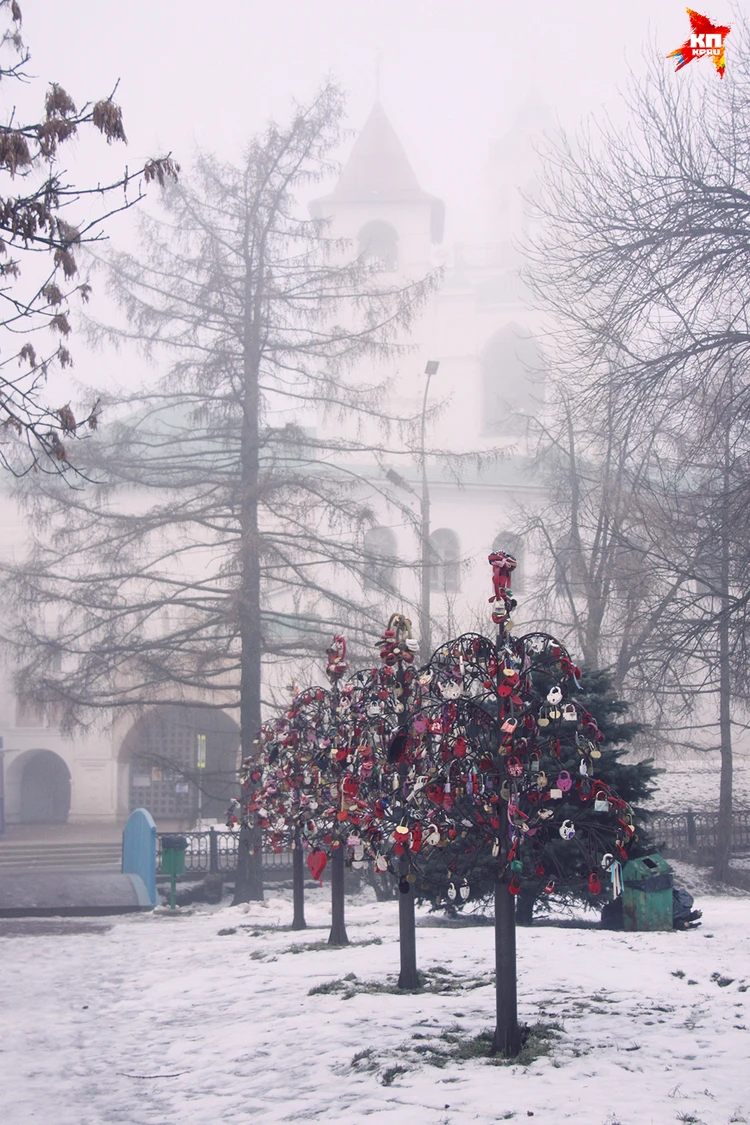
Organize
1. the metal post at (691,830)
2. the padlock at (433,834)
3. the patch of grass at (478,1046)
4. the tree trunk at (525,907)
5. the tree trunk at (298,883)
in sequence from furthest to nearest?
the metal post at (691,830) → the tree trunk at (298,883) → the tree trunk at (525,907) → the padlock at (433,834) → the patch of grass at (478,1046)

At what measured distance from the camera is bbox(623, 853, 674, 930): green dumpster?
11.8 metres

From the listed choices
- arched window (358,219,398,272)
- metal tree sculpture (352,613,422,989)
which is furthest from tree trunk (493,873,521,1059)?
arched window (358,219,398,272)

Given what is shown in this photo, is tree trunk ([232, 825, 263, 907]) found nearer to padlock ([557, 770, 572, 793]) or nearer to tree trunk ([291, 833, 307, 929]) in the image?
tree trunk ([291, 833, 307, 929])

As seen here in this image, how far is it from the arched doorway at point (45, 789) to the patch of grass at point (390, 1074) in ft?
115

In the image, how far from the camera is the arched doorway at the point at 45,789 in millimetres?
39781

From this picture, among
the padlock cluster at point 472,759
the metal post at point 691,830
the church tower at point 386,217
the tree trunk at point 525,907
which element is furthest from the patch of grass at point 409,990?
the church tower at point 386,217

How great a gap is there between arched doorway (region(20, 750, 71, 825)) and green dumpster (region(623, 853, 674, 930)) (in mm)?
31055

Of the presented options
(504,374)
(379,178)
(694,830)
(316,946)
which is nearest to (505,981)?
(316,946)

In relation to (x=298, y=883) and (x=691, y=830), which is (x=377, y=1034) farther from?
(x=691, y=830)

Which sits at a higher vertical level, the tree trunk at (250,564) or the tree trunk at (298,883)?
the tree trunk at (250,564)

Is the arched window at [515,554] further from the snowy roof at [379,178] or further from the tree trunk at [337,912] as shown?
the tree trunk at [337,912]

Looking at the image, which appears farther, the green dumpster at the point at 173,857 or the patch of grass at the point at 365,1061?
the green dumpster at the point at 173,857

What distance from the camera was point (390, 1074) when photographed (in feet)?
21.8

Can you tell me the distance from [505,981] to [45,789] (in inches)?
1417
